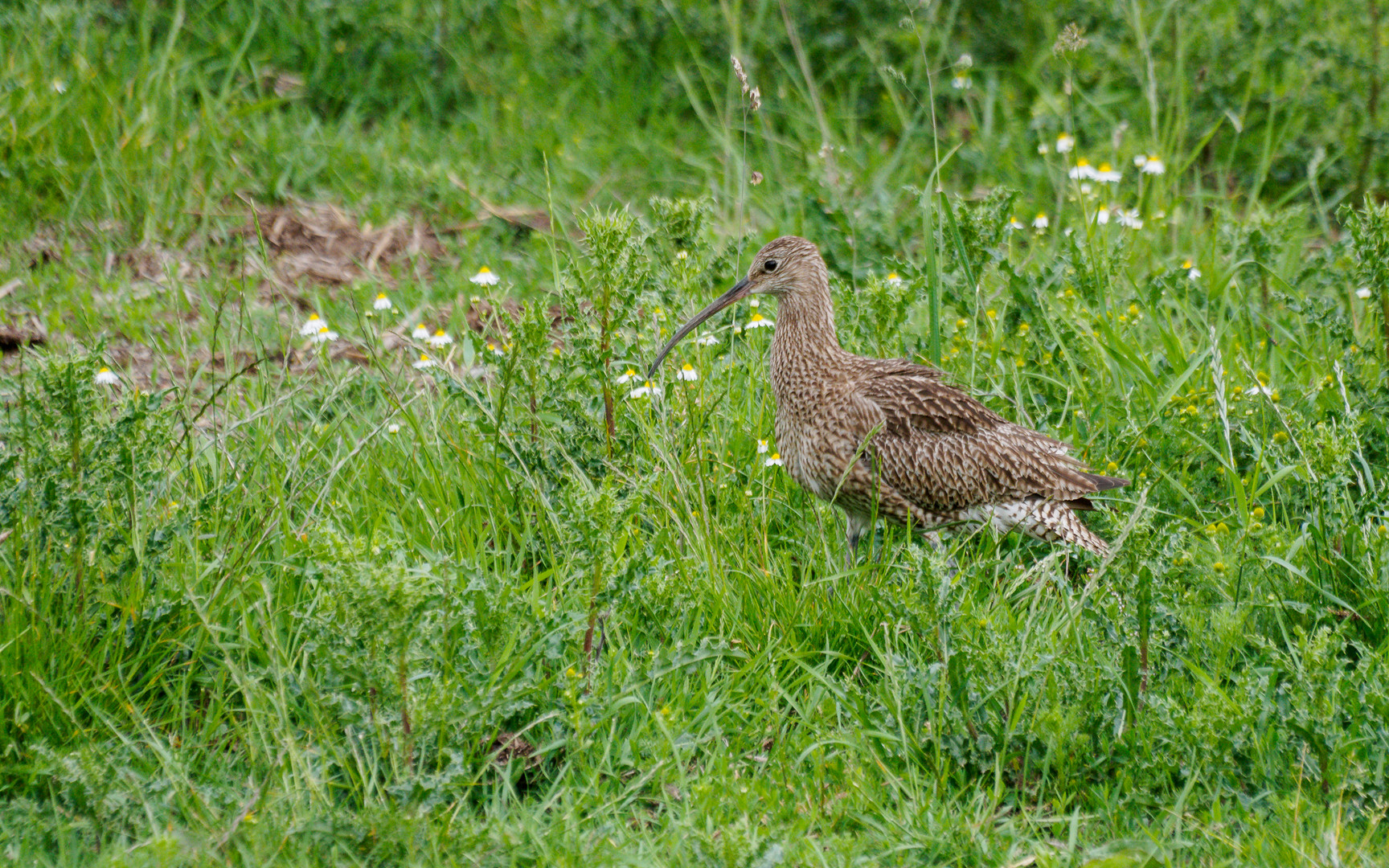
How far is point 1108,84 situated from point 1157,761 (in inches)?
217

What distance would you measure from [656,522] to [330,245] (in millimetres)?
3320

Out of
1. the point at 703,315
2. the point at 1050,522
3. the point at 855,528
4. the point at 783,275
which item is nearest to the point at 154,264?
the point at 703,315

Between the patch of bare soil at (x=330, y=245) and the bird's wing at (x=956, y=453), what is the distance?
2.93 m

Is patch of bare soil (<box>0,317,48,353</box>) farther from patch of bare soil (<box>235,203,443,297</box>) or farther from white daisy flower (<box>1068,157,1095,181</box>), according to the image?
white daisy flower (<box>1068,157,1095,181</box>)

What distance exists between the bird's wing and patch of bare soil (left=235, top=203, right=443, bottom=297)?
2932 millimetres

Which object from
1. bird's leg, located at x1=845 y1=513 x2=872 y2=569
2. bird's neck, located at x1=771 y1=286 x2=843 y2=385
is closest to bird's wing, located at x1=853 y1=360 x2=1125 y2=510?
bird's leg, located at x1=845 y1=513 x2=872 y2=569

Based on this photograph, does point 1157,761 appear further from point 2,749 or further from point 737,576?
point 2,749

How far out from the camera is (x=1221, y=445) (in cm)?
514

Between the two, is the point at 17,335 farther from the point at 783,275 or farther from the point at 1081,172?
the point at 1081,172

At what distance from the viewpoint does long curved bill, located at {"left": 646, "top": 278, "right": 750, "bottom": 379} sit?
5.07 metres

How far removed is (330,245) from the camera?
7109 mm

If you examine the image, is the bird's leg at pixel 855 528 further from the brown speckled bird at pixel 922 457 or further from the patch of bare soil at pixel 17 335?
the patch of bare soil at pixel 17 335

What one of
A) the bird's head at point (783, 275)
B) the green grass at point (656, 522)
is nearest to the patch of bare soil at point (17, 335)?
the green grass at point (656, 522)

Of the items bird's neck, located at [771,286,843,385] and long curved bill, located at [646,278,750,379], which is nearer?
long curved bill, located at [646,278,750,379]
